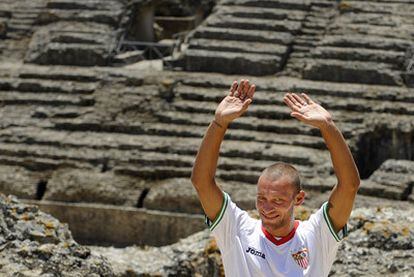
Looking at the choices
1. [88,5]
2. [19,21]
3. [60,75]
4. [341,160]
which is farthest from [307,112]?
[19,21]

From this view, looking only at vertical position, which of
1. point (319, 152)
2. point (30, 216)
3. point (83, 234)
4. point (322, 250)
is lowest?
point (83, 234)

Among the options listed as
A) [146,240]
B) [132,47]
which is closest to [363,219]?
[146,240]

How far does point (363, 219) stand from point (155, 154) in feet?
24.4

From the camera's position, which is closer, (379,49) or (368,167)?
(368,167)

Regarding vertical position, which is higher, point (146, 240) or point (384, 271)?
point (384, 271)

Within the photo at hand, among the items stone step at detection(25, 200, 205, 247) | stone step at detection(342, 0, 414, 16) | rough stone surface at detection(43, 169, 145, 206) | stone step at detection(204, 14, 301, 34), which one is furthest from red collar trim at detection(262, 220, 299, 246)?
stone step at detection(342, 0, 414, 16)

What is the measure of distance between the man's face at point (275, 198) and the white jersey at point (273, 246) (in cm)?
15

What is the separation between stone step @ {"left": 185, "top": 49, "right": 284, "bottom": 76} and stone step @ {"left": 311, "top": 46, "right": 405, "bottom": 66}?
84 centimetres

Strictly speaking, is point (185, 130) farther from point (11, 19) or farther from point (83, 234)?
point (11, 19)

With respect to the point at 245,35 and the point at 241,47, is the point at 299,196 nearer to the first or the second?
the point at 241,47

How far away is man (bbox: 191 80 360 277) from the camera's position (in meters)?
5.34

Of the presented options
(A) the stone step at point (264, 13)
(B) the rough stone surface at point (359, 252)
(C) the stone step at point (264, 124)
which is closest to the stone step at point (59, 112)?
(C) the stone step at point (264, 124)

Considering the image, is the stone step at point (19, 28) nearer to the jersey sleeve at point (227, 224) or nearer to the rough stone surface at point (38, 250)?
the rough stone surface at point (38, 250)

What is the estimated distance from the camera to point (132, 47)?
22375 millimetres
